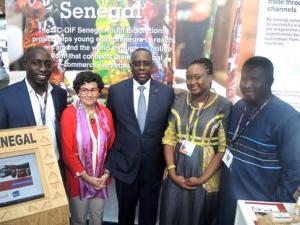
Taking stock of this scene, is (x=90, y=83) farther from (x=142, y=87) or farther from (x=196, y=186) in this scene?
(x=196, y=186)

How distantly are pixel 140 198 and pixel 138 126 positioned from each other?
692 mm

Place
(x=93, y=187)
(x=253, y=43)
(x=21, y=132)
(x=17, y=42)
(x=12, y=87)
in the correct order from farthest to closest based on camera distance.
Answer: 1. (x=17, y=42)
2. (x=253, y=43)
3. (x=93, y=187)
4. (x=12, y=87)
5. (x=21, y=132)

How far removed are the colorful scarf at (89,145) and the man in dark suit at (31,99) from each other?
0.19 meters

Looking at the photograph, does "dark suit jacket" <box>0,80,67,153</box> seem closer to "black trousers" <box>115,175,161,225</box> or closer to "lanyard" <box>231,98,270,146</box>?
"black trousers" <box>115,175,161,225</box>

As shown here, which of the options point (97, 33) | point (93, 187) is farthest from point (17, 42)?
point (93, 187)

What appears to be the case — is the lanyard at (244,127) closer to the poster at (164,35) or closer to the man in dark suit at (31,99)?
the poster at (164,35)

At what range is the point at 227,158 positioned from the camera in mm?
1960

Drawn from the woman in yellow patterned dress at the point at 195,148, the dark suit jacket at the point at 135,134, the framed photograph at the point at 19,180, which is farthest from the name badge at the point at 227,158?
the framed photograph at the point at 19,180

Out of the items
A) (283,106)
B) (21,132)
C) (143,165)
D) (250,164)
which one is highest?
(283,106)

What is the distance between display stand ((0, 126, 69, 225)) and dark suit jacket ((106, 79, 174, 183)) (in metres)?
0.63

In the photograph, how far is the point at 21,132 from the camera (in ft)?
5.58

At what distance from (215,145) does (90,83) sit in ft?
3.37

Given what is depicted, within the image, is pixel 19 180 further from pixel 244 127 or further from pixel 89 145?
pixel 244 127

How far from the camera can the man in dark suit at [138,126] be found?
219cm
